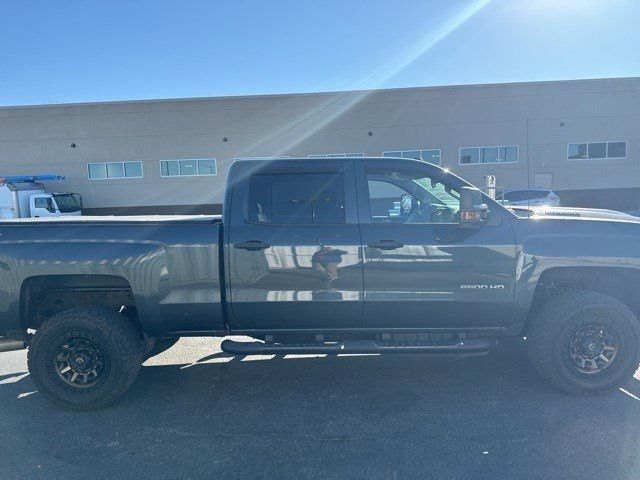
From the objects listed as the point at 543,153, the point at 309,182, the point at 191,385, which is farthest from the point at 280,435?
the point at 543,153

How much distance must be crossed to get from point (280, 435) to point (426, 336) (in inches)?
57.0

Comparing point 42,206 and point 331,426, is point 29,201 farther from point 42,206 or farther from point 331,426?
point 331,426

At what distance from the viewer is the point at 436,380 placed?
4.16 meters

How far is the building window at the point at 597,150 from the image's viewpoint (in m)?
25.8

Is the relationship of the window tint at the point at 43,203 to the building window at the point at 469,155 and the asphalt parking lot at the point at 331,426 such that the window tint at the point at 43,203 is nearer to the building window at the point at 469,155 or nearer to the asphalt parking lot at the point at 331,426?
the asphalt parking lot at the point at 331,426

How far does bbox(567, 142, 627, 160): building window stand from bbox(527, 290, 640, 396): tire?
1022 inches

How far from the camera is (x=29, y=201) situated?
798 inches

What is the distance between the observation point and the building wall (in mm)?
25719

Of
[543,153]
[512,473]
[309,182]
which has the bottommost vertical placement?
[512,473]

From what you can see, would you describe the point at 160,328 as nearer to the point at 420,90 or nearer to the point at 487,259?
the point at 487,259

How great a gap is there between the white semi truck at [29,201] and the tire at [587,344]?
833 inches

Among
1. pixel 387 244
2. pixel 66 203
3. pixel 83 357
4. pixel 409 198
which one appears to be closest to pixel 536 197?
pixel 409 198

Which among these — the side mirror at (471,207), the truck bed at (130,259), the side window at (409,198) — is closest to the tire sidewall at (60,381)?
the truck bed at (130,259)

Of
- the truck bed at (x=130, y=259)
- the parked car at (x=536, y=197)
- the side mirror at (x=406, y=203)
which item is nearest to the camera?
the truck bed at (x=130, y=259)
